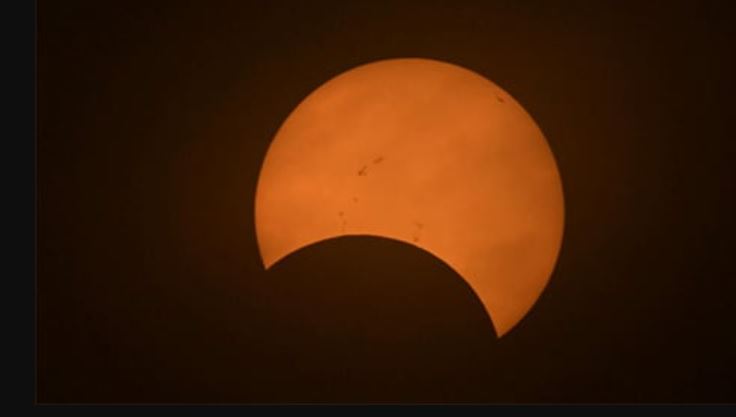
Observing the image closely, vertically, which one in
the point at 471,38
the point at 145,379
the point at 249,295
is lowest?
the point at 145,379

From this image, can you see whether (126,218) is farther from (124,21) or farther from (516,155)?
(516,155)

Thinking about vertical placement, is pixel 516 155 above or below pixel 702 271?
above

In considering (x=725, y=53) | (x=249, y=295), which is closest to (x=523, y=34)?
(x=725, y=53)

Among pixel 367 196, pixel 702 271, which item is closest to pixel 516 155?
pixel 367 196

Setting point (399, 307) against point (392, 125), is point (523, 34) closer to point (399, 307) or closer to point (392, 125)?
point (392, 125)

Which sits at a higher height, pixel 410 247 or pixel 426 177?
pixel 426 177

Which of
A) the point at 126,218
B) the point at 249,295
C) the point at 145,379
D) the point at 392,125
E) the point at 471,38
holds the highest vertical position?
the point at 471,38
